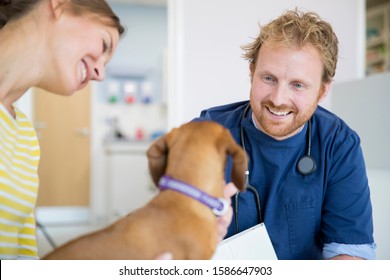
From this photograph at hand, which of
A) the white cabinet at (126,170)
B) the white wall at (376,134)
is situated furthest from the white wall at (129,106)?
the white wall at (376,134)

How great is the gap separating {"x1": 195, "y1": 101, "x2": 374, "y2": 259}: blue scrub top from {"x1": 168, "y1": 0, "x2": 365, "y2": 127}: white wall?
97 mm

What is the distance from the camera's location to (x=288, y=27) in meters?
0.73

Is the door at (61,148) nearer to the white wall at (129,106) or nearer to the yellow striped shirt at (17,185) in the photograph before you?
the white wall at (129,106)

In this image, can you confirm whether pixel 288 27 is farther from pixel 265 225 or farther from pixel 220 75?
pixel 265 225

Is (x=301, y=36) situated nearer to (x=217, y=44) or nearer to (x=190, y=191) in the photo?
(x=217, y=44)

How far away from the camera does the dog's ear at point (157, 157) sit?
24.2 inches

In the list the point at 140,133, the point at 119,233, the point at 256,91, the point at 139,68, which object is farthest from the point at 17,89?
the point at 139,68

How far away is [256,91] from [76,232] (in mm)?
1187

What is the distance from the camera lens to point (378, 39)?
3.64m

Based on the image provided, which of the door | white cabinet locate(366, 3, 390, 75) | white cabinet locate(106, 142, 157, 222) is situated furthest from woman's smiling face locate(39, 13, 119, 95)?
white cabinet locate(366, 3, 390, 75)

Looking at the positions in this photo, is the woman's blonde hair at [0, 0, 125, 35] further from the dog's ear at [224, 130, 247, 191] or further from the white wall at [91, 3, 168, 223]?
the white wall at [91, 3, 168, 223]

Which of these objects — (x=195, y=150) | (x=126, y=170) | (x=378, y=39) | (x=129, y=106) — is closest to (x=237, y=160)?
(x=195, y=150)

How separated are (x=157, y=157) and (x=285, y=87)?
252 mm

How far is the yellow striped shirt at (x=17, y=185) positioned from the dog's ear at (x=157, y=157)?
21cm
